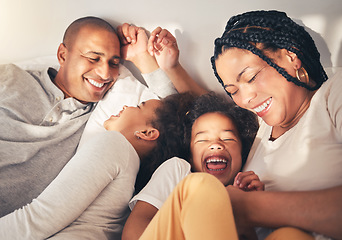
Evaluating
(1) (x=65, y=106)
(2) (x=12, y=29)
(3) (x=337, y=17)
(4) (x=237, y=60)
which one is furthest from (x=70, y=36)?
(3) (x=337, y=17)

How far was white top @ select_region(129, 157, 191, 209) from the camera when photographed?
3.52ft

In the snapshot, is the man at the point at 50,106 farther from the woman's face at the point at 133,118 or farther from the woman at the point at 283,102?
the woman at the point at 283,102

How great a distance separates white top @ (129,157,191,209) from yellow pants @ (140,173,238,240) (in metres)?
0.27

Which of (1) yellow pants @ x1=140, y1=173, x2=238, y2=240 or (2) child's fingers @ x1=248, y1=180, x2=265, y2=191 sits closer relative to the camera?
(1) yellow pants @ x1=140, y1=173, x2=238, y2=240

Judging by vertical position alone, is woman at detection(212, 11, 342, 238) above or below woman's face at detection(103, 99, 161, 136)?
above

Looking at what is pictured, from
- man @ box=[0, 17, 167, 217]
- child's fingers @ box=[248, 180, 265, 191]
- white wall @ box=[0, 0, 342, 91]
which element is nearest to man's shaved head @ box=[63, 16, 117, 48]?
man @ box=[0, 17, 167, 217]

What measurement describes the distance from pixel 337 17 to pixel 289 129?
53 centimetres

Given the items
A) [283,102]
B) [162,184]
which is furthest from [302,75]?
[162,184]

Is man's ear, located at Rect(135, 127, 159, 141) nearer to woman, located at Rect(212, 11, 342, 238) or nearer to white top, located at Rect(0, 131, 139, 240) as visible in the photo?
white top, located at Rect(0, 131, 139, 240)

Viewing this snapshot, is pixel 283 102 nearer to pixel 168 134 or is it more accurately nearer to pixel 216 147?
pixel 216 147

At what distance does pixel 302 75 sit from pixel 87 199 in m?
0.79

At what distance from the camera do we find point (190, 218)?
74 centimetres

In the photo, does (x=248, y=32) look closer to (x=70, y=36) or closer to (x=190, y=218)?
(x=190, y=218)

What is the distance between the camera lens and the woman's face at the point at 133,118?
4.58 ft
